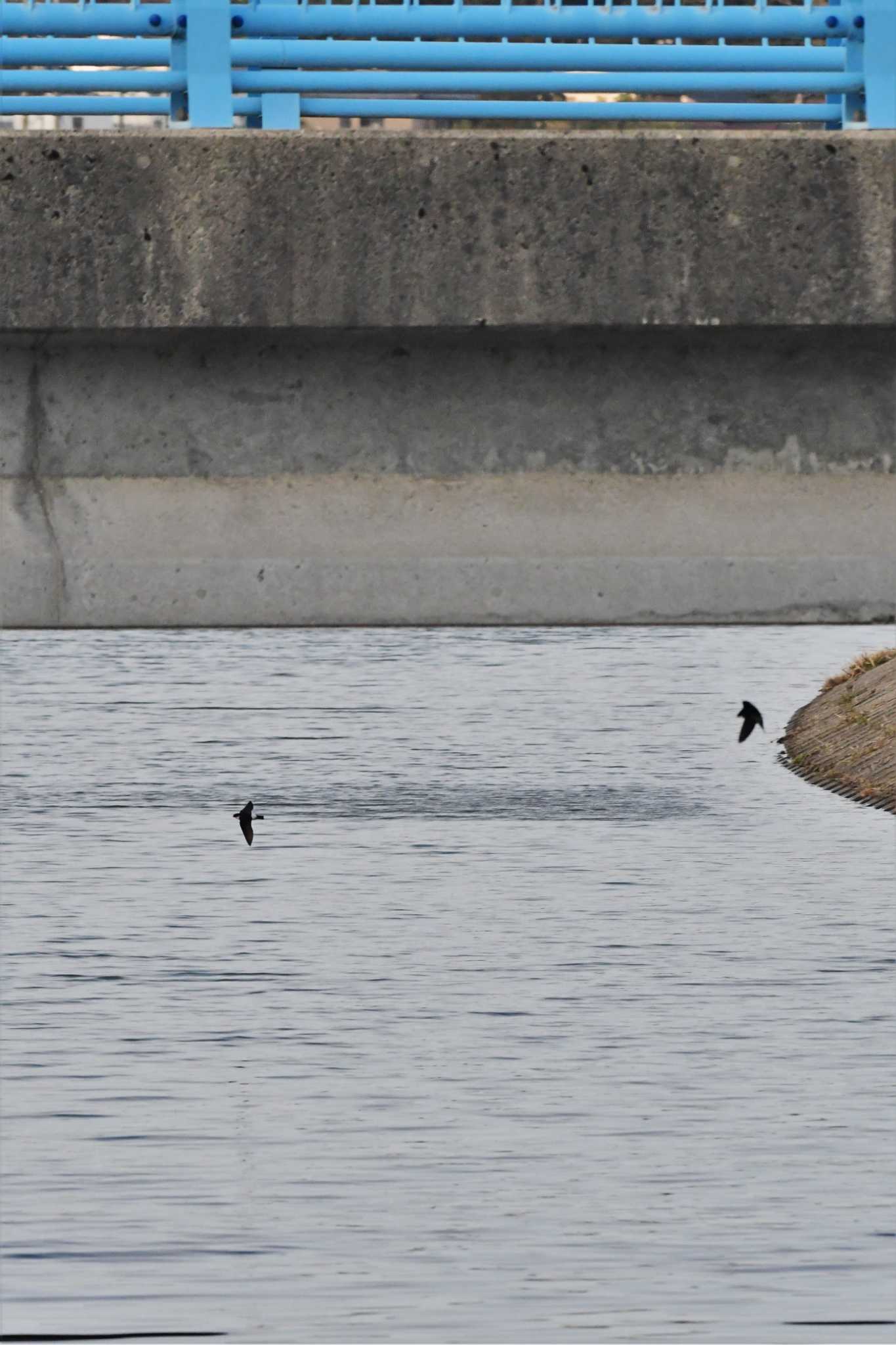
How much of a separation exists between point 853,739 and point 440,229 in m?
4.14

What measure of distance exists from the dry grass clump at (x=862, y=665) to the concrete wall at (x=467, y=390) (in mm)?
2482

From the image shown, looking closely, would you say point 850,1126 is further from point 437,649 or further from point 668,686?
point 437,649

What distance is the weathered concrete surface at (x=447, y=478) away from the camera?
1827 centimetres

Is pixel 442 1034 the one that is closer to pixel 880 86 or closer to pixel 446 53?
pixel 446 53

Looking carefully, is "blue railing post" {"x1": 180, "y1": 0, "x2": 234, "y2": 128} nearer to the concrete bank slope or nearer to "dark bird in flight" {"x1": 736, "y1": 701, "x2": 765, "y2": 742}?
the concrete bank slope

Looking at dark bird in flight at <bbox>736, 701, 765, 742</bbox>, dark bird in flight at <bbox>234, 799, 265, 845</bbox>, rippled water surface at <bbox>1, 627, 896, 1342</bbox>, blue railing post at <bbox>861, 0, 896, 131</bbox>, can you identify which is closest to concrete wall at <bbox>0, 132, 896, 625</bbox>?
blue railing post at <bbox>861, 0, 896, 131</bbox>

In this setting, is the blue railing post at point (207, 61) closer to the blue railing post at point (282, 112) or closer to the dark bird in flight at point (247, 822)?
the blue railing post at point (282, 112)

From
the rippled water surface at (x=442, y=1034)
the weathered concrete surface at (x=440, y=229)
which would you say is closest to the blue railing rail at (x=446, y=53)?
the weathered concrete surface at (x=440, y=229)

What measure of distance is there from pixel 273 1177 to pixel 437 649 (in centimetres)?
1266

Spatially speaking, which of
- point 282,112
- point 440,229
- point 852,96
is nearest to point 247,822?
point 440,229

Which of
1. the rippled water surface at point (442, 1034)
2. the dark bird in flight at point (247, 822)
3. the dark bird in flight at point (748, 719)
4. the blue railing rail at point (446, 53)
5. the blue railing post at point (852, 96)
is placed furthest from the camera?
the blue railing post at point (852, 96)

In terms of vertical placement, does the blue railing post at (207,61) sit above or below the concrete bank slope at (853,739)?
above

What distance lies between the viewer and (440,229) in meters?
17.2

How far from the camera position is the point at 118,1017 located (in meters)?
8.17
